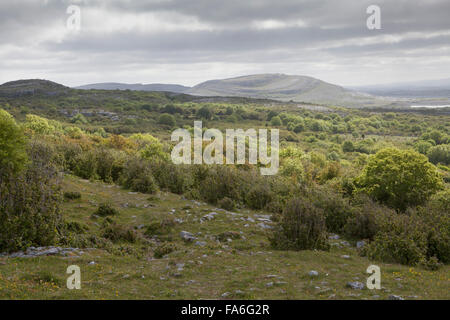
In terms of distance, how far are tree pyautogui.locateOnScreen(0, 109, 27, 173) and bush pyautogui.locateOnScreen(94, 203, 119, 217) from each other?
111 inches

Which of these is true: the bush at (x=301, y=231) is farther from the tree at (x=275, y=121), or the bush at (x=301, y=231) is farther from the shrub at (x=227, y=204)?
the tree at (x=275, y=121)

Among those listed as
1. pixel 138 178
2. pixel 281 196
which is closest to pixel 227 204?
pixel 281 196

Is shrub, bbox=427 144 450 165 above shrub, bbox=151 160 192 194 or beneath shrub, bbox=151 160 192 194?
beneath

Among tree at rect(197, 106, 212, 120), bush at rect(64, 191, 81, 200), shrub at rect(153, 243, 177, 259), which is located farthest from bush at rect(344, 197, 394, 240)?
tree at rect(197, 106, 212, 120)

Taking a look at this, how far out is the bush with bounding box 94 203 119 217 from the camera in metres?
11.3

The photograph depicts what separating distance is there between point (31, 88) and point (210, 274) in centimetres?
13734

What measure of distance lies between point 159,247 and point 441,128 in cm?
11065

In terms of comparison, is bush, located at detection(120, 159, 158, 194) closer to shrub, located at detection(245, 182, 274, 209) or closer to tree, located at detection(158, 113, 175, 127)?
shrub, located at detection(245, 182, 274, 209)

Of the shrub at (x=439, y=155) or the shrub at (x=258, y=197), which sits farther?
the shrub at (x=439, y=155)

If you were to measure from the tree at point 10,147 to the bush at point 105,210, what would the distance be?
281 cm

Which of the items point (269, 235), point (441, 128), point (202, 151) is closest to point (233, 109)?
point (441, 128)

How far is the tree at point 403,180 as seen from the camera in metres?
13.6

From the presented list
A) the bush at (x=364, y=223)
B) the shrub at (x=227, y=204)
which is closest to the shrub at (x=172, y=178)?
the shrub at (x=227, y=204)
